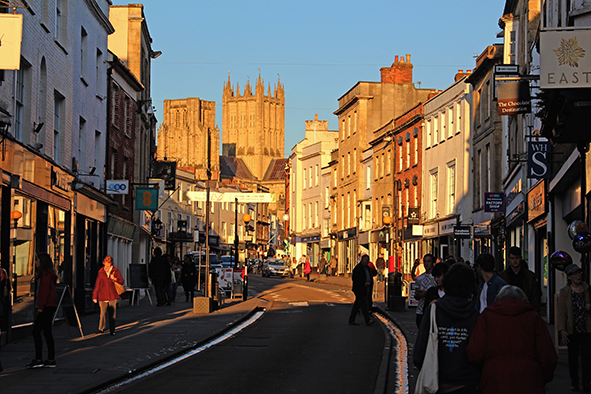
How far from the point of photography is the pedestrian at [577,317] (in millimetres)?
10062

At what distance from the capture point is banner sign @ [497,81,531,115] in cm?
1761

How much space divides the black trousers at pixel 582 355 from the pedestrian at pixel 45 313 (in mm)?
7008

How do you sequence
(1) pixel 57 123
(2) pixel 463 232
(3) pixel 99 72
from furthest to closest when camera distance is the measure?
(2) pixel 463 232, (3) pixel 99 72, (1) pixel 57 123

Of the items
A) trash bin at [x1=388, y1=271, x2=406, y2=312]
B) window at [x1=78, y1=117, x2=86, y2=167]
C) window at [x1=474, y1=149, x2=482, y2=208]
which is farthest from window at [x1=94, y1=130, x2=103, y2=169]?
Result: window at [x1=474, y1=149, x2=482, y2=208]

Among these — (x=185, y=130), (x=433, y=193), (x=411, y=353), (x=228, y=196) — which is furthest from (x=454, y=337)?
(x=185, y=130)

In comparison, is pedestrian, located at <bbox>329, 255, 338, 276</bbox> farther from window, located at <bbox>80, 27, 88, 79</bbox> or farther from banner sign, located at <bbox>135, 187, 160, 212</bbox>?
window, located at <bbox>80, 27, 88, 79</bbox>

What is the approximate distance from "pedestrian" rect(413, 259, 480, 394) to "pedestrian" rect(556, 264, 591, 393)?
434 centimetres

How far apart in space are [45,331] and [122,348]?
263cm

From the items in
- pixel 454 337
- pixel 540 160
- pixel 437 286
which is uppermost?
pixel 540 160

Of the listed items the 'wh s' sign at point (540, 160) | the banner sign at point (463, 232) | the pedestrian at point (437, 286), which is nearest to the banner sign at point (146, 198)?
the banner sign at point (463, 232)

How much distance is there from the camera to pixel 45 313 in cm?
1225

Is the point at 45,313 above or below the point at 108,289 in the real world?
below

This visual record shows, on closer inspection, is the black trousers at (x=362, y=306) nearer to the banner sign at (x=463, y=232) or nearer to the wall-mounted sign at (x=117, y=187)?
the wall-mounted sign at (x=117, y=187)

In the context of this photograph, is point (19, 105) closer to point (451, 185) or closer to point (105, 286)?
point (105, 286)
